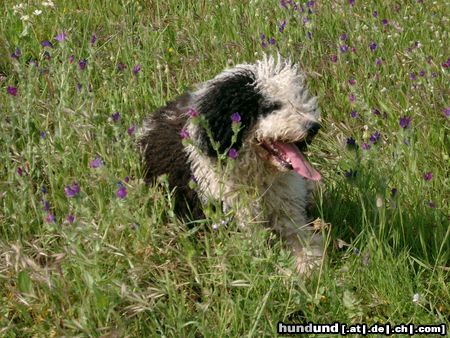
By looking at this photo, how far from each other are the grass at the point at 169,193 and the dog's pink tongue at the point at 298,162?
18cm

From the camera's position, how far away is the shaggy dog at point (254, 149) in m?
3.82

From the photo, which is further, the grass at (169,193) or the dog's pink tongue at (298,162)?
the dog's pink tongue at (298,162)

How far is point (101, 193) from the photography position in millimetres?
3605

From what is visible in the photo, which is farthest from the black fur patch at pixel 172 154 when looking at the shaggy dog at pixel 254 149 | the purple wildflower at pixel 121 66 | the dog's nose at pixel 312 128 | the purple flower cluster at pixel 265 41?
the purple flower cluster at pixel 265 41

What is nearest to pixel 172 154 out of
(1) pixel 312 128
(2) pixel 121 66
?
(1) pixel 312 128

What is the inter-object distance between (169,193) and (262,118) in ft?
2.29

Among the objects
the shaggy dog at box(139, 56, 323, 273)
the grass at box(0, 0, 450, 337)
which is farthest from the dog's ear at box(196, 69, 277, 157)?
the grass at box(0, 0, 450, 337)

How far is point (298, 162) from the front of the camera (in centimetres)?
386

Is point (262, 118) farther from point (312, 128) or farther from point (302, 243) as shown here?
point (302, 243)

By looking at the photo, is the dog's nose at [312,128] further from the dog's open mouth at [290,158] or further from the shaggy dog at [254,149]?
the dog's open mouth at [290,158]

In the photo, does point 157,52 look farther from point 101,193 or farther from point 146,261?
point 146,261

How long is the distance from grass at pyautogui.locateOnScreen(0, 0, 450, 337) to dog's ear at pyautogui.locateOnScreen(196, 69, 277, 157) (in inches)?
16.1

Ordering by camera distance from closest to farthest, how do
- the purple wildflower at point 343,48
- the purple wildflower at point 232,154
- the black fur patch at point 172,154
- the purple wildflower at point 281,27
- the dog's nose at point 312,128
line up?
the purple wildflower at point 232,154, the dog's nose at point 312,128, the black fur patch at point 172,154, the purple wildflower at point 343,48, the purple wildflower at point 281,27

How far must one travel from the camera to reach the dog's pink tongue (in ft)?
12.6
